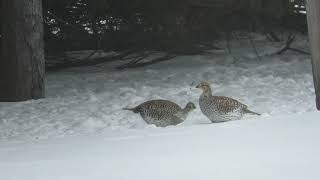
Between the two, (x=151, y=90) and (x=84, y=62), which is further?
(x=84, y=62)

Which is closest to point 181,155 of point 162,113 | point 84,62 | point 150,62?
point 162,113

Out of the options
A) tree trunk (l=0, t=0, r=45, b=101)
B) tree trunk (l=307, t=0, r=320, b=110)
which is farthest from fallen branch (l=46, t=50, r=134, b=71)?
tree trunk (l=307, t=0, r=320, b=110)

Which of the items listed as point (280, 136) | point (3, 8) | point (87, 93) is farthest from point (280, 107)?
point (3, 8)

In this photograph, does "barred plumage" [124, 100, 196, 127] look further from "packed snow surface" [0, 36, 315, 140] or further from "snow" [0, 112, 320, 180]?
"snow" [0, 112, 320, 180]

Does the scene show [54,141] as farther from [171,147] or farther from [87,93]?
[87,93]

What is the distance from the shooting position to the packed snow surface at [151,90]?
769 centimetres

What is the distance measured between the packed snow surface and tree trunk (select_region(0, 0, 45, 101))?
37 cm

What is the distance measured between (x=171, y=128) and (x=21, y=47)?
15.5ft

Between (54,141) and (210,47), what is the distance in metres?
8.96

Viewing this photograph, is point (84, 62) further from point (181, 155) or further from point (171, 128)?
point (181, 155)

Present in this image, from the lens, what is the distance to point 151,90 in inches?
380

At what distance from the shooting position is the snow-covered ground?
3402 millimetres

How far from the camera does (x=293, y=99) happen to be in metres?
8.51

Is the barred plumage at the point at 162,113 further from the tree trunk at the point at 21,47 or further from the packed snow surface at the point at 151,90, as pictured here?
the tree trunk at the point at 21,47
